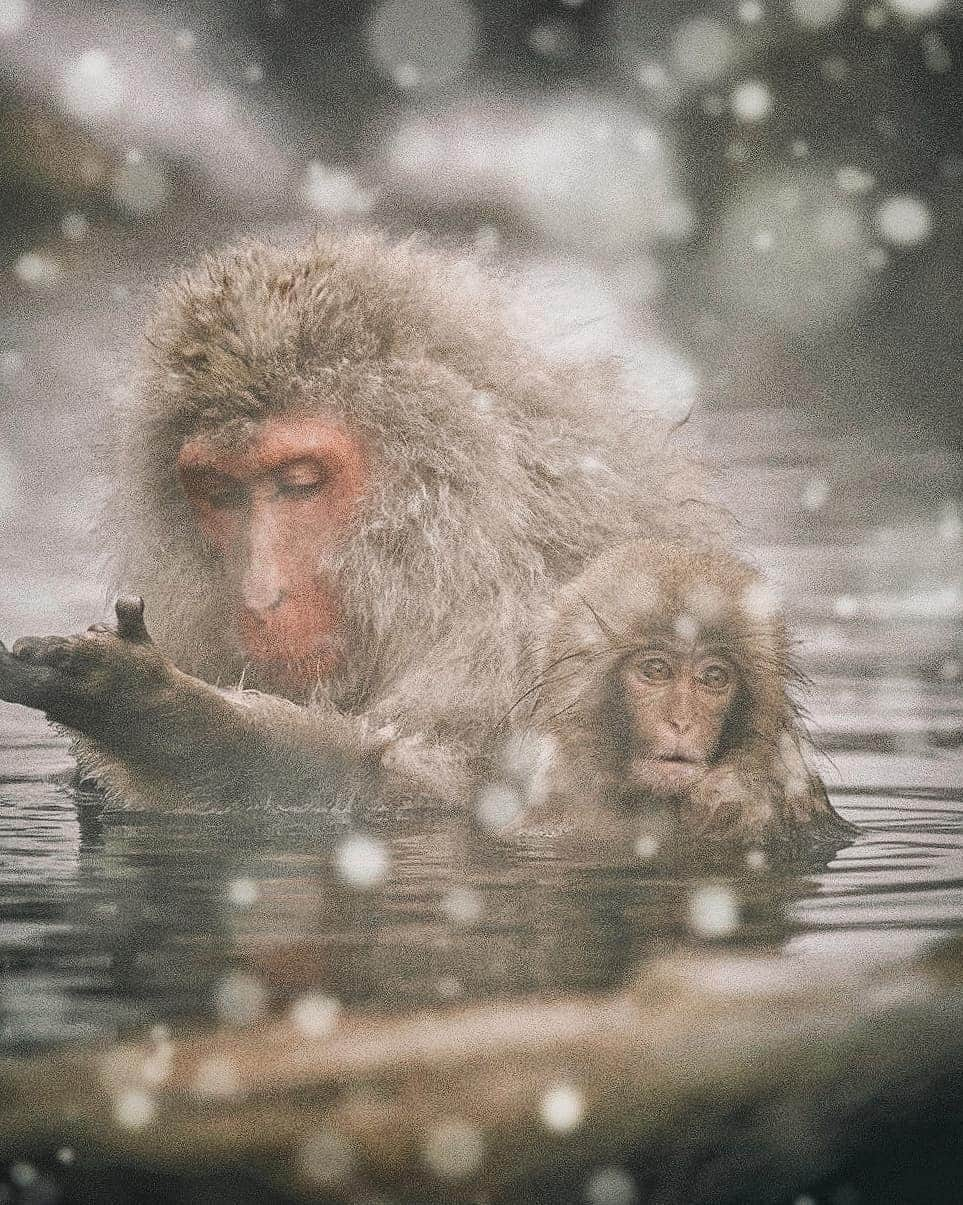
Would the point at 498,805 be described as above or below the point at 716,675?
below

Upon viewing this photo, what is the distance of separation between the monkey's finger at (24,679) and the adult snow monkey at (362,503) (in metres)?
0.34

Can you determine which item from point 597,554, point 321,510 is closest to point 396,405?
point 321,510

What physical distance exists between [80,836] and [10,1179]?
2094mm

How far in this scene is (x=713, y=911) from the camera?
2.71 m

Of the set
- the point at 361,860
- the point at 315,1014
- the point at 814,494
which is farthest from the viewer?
the point at 814,494

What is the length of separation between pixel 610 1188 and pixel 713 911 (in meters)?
1.13

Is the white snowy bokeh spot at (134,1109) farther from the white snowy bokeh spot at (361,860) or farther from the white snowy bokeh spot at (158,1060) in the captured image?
the white snowy bokeh spot at (361,860)

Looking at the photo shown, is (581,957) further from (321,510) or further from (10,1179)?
(321,510)

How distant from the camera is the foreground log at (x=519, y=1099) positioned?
5.26 ft

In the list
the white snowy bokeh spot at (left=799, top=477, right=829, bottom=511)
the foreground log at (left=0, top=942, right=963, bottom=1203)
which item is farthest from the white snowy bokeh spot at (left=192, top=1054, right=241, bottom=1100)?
the white snowy bokeh spot at (left=799, top=477, right=829, bottom=511)

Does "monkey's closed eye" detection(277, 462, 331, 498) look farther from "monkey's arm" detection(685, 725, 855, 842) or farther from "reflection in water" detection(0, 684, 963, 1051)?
"monkey's arm" detection(685, 725, 855, 842)

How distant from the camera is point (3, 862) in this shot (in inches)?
126

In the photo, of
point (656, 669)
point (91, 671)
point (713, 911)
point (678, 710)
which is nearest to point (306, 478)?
point (91, 671)

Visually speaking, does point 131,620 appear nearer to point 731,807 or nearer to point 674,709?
point 674,709
